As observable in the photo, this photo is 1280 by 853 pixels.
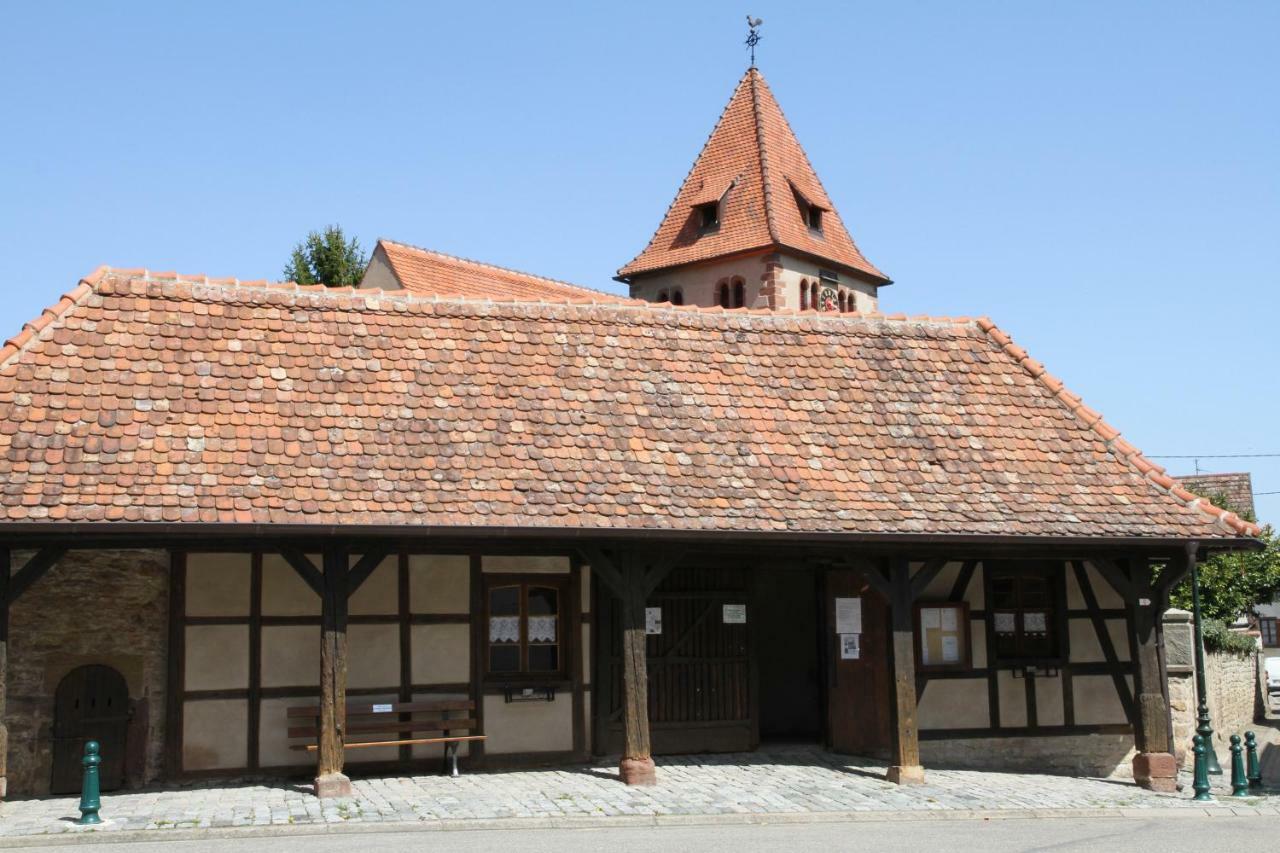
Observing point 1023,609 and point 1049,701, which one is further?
point 1023,609

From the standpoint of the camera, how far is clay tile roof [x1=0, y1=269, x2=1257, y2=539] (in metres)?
12.4

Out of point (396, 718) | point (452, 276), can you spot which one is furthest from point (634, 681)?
point (452, 276)

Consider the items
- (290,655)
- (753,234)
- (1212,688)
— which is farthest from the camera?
(753,234)

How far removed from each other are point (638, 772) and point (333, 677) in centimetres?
298

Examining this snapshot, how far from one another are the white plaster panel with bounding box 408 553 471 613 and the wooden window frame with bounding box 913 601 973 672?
4961 millimetres

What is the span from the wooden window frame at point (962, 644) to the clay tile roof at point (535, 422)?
1.59 m

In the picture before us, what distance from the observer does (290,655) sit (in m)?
13.5

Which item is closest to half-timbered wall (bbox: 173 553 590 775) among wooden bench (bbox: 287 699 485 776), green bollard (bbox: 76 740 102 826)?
wooden bench (bbox: 287 699 485 776)

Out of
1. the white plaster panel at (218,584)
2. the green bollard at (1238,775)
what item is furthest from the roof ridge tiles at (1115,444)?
the white plaster panel at (218,584)

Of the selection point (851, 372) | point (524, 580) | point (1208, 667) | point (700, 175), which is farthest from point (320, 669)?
point (700, 175)

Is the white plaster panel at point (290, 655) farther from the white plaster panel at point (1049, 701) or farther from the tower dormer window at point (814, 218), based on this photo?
the tower dormer window at point (814, 218)

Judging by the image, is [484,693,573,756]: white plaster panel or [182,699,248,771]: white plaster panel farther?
[484,693,573,756]: white plaster panel

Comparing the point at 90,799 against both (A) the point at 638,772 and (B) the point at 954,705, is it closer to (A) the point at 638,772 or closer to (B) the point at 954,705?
(A) the point at 638,772

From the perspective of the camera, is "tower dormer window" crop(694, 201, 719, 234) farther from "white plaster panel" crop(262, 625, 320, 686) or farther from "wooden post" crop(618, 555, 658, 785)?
"white plaster panel" crop(262, 625, 320, 686)
